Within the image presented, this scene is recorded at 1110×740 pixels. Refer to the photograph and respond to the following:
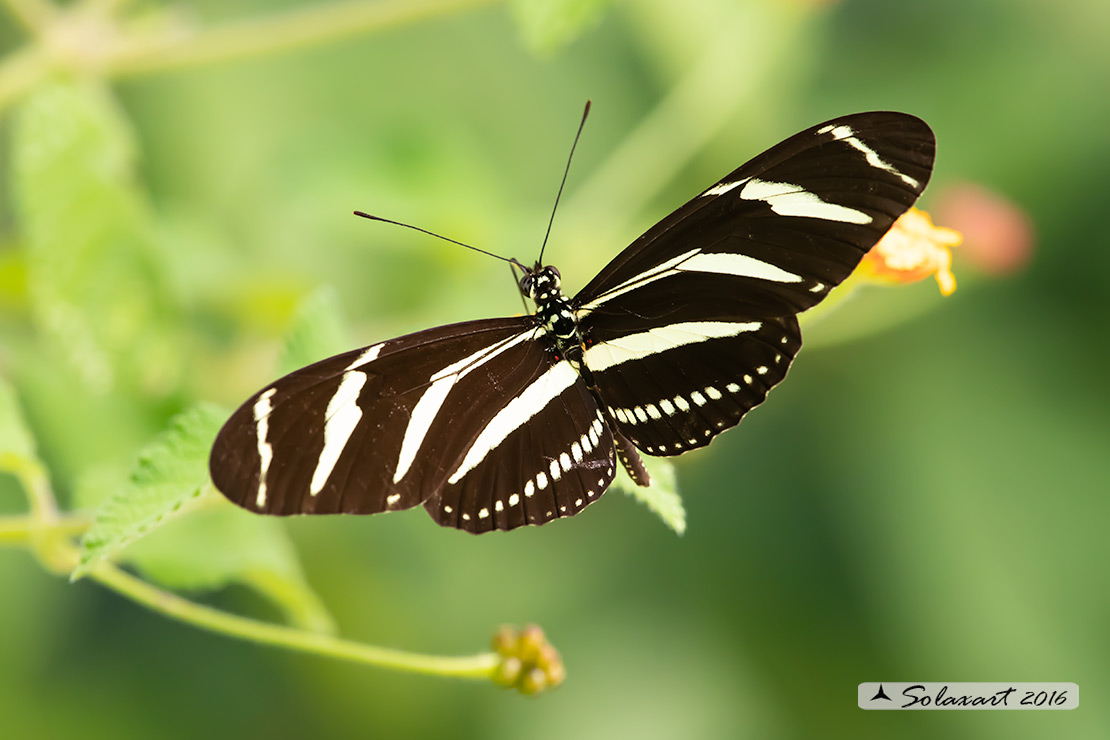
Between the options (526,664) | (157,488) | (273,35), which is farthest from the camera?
(273,35)

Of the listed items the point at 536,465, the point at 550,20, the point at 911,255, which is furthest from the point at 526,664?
the point at 550,20

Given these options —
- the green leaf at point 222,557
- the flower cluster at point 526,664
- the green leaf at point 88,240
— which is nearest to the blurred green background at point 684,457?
the green leaf at point 88,240

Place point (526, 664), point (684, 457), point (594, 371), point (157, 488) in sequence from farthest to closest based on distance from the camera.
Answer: point (684, 457), point (594, 371), point (526, 664), point (157, 488)

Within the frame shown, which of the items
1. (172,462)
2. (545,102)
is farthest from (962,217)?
(172,462)

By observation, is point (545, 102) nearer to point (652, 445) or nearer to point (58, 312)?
point (58, 312)

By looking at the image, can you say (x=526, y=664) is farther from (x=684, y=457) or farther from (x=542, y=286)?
(x=684, y=457)

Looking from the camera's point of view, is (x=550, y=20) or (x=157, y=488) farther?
(x=550, y=20)

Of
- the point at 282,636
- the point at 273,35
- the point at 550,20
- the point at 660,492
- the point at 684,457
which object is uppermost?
the point at 273,35
